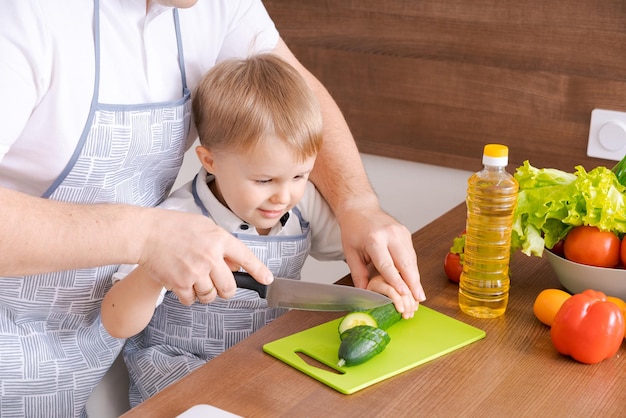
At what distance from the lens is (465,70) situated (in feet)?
6.82

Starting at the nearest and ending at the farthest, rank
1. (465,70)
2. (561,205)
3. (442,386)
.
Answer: (442,386) → (561,205) → (465,70)

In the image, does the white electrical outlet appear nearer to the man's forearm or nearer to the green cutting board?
the green cutting board

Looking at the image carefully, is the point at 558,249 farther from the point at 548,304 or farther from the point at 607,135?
the point at 607,135

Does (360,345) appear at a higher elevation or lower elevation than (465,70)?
lower

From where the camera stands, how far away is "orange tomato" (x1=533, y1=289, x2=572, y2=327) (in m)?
1.32

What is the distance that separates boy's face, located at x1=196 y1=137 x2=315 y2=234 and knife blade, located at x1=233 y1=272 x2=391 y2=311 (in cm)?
18

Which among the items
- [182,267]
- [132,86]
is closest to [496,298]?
[182,267]

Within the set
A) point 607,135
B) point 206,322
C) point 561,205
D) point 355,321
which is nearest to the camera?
point 355,321

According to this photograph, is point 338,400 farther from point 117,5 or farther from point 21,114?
point 117,5

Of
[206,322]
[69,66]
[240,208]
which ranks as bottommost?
[206,322]

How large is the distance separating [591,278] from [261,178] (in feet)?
1.78

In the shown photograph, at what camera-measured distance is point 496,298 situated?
138 cm

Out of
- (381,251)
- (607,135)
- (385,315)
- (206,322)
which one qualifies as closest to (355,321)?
(385,315)

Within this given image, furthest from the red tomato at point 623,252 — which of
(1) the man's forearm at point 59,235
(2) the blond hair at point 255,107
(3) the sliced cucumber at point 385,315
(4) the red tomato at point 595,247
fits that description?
(1) the man's forearm at point 59,235
